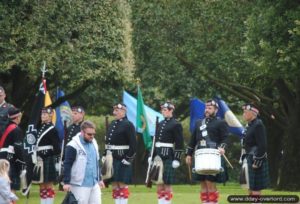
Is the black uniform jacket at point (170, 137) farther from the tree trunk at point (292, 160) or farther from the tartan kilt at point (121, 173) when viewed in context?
the tree trunk at point (292, 160)

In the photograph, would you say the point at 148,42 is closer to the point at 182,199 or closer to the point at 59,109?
the point at 59,109

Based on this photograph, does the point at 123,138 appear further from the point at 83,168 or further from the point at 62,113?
the point at 62,113

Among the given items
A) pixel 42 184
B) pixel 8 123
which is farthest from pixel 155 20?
pixel 8 123

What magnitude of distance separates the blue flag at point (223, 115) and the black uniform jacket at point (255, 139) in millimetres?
7811

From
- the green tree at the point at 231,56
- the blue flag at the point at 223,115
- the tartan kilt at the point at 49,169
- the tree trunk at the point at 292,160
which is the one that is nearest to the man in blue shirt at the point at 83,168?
the tartan kilt at the point at 49,169

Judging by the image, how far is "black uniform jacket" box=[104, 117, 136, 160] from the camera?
18.3 meters

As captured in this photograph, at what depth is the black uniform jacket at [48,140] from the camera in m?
19.0

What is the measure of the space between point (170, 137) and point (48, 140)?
257 centimetres

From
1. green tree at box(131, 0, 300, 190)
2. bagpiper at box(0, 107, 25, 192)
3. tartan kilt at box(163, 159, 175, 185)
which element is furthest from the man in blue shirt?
green tree at box(131, 0, 300, 190)

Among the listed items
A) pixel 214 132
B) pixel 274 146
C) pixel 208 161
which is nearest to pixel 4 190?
pixel 208 161

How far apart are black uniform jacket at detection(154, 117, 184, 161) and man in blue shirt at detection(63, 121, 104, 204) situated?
4123mm

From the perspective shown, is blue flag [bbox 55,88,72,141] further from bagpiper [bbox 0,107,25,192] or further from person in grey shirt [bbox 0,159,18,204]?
person in grey shirt [bbox 0,159,18,204]

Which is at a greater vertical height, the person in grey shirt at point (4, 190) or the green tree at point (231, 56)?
the green tree at point (231, 56)

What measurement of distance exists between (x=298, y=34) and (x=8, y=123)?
680 cm
